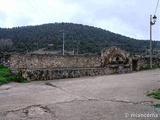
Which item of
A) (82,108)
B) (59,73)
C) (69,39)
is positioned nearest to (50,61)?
(59,73)

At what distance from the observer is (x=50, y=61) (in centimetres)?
2164

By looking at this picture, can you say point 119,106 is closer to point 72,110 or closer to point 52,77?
point 72,110

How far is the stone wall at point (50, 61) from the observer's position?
20281 mm

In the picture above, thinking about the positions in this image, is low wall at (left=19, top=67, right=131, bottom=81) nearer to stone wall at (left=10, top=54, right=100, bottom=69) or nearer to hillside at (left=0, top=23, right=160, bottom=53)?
stone wall at (left=10, top=54, right=100, bottom=69)

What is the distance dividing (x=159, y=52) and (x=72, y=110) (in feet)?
79.7

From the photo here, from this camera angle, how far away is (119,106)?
6.92m

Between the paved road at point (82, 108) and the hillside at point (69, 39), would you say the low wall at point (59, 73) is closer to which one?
the paved road at point (82, 108)

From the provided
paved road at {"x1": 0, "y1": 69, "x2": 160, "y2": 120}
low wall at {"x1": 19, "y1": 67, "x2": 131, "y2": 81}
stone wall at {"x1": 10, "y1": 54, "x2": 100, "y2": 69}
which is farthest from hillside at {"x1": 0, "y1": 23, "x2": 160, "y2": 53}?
paved road at {"x1": 0, "y1": 69, "x2": 160, "y2": 120}

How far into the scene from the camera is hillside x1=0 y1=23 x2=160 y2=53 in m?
45.4

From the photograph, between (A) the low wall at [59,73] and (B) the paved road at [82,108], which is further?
(A) the low wall at [59,73]

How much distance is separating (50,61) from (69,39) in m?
33.3

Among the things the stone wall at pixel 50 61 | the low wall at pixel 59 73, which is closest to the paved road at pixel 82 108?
the low wall at pixel 59 73

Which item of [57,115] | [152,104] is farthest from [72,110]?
[152,104]

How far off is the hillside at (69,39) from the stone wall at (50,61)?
66.6 feet
